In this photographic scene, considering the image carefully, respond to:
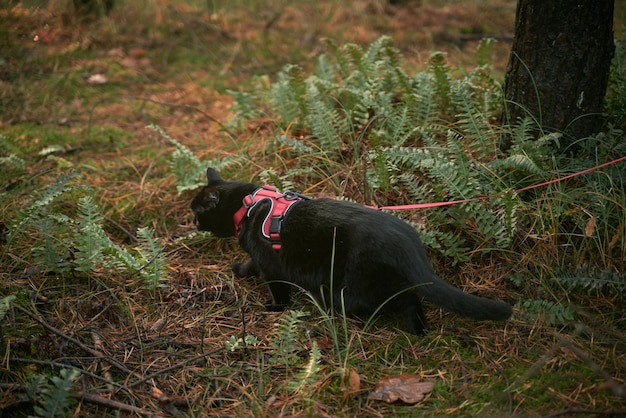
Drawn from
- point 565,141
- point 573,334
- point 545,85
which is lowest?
point 573,334

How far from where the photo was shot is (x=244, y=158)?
386 centimetres

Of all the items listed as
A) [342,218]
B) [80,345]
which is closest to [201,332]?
[80,345]

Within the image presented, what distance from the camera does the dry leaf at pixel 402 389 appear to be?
7.21ft

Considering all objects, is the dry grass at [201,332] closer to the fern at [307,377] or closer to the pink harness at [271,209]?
the fern at [307,377]

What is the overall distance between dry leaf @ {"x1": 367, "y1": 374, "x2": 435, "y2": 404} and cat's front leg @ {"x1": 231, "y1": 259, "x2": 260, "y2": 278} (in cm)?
116

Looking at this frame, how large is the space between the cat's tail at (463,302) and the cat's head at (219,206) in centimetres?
140

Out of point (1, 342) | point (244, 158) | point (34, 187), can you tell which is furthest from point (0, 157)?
point (1, 342)

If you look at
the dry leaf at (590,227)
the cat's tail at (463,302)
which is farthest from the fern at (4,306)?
the dry leaf at (590,227)

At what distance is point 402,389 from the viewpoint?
7.39 feet

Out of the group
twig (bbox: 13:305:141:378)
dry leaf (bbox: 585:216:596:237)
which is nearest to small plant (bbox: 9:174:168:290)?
twig (bbox: 13:305:141:378)

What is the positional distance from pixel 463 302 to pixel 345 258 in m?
0.64

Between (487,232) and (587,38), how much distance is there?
51.6 inches

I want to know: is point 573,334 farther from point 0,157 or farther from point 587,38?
point 0,157

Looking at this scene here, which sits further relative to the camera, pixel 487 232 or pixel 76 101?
pixel 76 101
